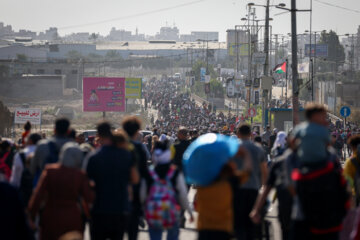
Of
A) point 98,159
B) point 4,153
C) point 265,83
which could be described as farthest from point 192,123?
point 98,159

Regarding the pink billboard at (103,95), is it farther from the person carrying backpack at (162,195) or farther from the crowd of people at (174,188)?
the person carrying backpack at (162,195)

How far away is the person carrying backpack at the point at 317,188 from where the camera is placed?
6.25 metres

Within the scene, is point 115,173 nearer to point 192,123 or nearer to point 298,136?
point 298,136

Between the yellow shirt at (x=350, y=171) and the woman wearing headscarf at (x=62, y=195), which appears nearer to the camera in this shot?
the woman wearing headscarf at (x=62, y=195)

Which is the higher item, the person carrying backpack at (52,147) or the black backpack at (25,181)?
the person carrying backpack at (52,147)

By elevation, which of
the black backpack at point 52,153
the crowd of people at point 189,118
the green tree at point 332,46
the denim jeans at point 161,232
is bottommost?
the crowd of people at point 189,118

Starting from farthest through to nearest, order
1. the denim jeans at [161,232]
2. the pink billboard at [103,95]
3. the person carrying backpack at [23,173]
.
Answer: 1. the pink billboard at [103,95]
2. the person carrying backpack at [23,173]
3. the denim jeans at [161,232]

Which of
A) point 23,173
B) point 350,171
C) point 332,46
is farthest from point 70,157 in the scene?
point 332,46

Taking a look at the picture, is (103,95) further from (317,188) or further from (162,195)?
(317,188)

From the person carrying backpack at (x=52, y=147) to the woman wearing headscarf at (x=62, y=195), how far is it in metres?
1.09

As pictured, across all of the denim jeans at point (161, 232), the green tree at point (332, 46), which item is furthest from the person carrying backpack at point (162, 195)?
the green tree at point (332, 46)

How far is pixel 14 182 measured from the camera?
8.79 m

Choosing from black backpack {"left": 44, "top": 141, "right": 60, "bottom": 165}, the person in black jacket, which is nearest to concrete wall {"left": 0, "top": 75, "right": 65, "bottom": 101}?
the person in black jacket

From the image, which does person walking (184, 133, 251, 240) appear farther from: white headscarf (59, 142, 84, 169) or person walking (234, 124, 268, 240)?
person walking (234, 124, 268, 240)
